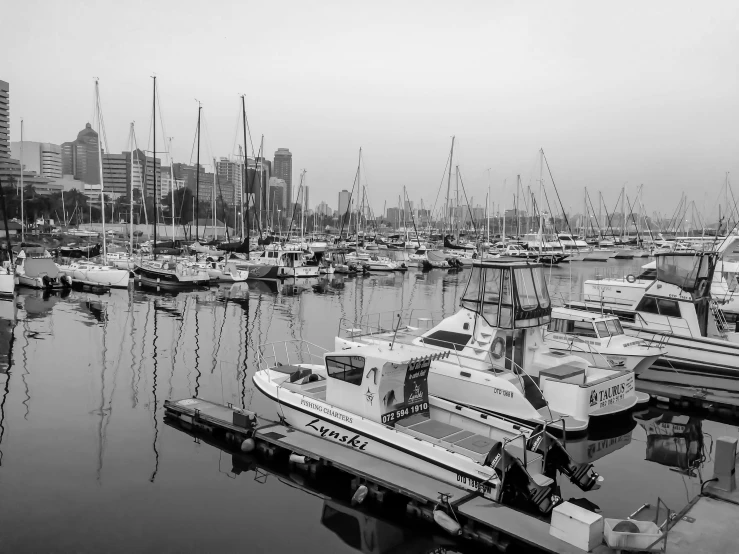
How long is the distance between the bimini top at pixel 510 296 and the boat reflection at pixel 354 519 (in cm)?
594

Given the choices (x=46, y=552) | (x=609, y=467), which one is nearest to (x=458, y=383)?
(x=609, y=467)

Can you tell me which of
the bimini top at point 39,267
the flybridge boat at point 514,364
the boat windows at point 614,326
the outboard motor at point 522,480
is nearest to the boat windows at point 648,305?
the boat windows at point 614,326

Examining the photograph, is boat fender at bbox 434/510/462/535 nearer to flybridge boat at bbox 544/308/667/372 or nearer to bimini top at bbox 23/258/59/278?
flybridge boat at bbox 544/308/667/372

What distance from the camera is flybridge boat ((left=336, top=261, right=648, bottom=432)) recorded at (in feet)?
45.1

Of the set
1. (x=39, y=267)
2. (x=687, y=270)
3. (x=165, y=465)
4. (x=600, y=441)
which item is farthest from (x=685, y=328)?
(x=39, y=267)

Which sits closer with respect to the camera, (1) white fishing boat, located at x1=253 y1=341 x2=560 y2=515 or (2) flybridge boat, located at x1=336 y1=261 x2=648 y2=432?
(1) white fishing boat, located at x1=253 y1=341 x2=560 y2=515

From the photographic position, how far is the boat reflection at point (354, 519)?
31.9 feet

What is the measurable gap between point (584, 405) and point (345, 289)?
32595 millimetres

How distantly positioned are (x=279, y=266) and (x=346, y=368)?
38385 millimetres

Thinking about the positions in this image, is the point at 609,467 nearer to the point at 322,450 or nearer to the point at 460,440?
the point at 460,440

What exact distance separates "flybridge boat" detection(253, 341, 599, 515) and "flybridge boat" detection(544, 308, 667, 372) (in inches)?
231

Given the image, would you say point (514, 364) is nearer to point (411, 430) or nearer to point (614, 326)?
point (411, 430)

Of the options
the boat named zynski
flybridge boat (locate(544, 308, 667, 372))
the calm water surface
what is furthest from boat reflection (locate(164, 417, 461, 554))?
flybridge boat (locate(544, 308, 667, 372))

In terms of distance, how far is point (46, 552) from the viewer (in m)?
→ 9.15
